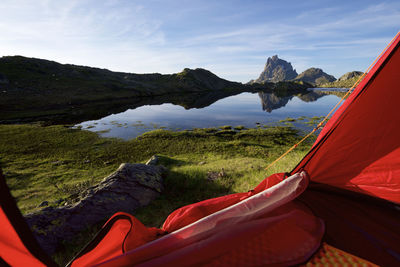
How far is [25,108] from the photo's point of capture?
43000 mm

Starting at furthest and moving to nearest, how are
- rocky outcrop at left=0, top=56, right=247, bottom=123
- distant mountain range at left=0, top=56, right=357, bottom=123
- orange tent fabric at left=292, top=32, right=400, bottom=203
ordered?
rocky outcrop at left=0, top=56, right=247, bottom=123 < distant mountain range at left=0, top=56, right=357, bottom=123 < orange tent fabric at left=292, top=32, right=400, bottom=203

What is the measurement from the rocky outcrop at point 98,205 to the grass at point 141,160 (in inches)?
10.6

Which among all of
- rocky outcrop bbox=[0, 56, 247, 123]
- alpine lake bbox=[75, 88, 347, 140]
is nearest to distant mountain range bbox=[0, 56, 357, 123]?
rocky outcrop bbox=[0, 56, 247, 123]

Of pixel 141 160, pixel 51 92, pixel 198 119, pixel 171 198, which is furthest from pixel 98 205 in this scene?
pixel 51 92

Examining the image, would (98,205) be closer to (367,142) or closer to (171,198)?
(171,198)

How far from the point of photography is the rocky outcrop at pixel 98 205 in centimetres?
394

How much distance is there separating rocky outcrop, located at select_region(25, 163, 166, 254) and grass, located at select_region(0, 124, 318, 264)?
27 cm

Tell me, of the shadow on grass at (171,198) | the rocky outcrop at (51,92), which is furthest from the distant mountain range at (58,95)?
the shadow on grass at (171,198)

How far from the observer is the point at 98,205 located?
4910 mm

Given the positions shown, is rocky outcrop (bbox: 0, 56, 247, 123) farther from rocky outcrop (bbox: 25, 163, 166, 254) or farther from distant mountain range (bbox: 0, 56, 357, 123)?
rocky outcrop (bbox: 25, 163, 166, 254)

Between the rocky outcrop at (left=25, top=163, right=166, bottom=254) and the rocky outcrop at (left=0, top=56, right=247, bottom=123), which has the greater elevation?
the rocky outcrop at (left=0, top=56, right=247, bottom=123)

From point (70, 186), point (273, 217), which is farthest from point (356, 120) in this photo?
point (70, 186)

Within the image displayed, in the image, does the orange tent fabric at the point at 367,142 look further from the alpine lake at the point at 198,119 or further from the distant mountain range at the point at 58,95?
the distant mountain range at the point at 58,95

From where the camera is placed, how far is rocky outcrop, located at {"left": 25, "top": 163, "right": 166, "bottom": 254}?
12.9 feet
